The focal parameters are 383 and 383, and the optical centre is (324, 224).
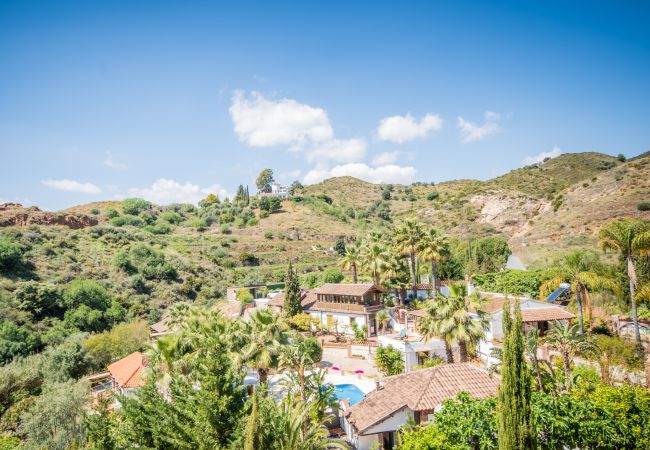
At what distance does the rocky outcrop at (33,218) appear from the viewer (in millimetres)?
68438

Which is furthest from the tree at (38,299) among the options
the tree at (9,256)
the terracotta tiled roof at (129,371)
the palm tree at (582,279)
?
the palm tree at (582,279)

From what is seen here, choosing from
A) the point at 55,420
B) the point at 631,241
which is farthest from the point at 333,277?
the point at 55,420

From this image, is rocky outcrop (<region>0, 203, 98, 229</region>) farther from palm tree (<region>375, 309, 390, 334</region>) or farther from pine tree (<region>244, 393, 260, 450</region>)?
pine tree (<region>244, 393, 260, 450</region>)

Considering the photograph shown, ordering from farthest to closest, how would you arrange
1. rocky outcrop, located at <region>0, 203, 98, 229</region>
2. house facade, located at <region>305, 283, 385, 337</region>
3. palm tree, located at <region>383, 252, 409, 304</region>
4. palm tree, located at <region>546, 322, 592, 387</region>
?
rocky outcrop, located at <region>0, 203, 98, 229</region>, palm tree, located at <region>383, 252, 409, 304</region>, house facade, located at <region>305, 283, 385, 337</region>, palm tree, located at <region>546, 322, 592, 387</region>

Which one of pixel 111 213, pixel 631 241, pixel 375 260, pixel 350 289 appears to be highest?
pixel 111 213

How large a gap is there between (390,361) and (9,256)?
2019 inches

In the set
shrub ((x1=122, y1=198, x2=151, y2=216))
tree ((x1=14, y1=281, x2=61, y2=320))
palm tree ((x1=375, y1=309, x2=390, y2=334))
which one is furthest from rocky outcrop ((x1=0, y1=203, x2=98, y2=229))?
palm tree ((x1=375, y1=309, x2=390, y2=334))

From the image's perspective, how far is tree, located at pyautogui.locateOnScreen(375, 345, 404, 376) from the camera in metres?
29.3

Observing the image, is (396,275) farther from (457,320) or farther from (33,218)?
(33,218)

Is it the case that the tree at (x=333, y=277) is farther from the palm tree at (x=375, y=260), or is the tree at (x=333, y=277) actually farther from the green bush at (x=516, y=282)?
the green bush at (x=516, y=282)

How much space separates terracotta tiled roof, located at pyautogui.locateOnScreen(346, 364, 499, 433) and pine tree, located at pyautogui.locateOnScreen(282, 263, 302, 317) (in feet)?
77.2

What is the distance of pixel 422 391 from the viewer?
1912 centimetres

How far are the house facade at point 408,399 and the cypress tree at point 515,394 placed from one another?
20.0 ft

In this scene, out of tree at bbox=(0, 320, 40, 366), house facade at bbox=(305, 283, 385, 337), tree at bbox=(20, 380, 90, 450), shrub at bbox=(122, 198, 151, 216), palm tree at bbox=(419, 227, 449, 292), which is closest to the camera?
tree at bbox=(20, 380, 90, 450)
